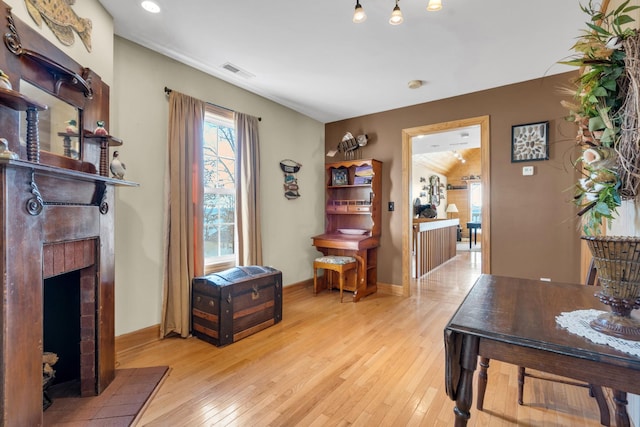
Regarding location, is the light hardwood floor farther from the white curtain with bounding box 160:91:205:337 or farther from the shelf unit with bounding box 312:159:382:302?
the shelf unit with bounding box 312:159:382:302

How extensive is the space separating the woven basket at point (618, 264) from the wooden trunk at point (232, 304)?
2393 millimetres

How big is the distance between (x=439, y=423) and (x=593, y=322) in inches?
41.8

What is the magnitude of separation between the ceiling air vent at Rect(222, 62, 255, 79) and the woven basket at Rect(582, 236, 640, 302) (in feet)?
9.88

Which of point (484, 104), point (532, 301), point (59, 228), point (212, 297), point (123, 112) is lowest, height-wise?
point (212, 297)

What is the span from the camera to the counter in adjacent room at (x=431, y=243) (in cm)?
479

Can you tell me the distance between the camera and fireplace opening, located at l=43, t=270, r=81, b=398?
1.75 metres

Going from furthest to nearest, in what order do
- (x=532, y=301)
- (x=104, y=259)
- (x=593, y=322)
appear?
(x=104, y=259)
(x=532, y=301)
(x=593, y=322)

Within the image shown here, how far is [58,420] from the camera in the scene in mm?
1513

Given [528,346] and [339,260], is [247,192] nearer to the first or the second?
[339,260]

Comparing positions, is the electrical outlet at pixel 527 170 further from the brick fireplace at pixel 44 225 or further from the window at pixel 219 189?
the brick fireplace at pixel 44 225

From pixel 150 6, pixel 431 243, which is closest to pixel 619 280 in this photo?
pixel 150 6

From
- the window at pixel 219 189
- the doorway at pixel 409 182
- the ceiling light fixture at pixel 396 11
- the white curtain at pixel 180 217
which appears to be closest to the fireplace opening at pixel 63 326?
the white curtain at pixel 180 217

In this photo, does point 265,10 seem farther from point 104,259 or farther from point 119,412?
point 119,412

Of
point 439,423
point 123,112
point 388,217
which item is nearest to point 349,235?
point 388,217
